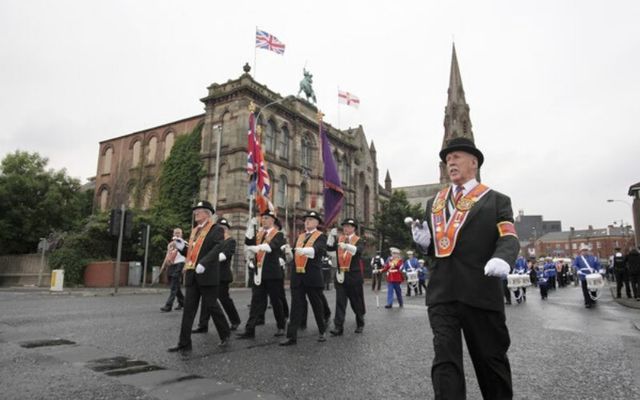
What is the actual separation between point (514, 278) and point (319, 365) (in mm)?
11863

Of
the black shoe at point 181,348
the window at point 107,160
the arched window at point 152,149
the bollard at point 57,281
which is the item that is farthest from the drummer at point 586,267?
the window at point 107,160

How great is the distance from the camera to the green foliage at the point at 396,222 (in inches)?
1769

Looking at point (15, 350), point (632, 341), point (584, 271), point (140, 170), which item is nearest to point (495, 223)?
point (632, 341)

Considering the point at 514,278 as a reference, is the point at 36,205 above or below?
above

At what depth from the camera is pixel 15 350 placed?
5660mm

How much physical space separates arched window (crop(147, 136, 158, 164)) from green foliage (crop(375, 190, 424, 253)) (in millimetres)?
23986

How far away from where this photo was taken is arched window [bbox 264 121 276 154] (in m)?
34.5

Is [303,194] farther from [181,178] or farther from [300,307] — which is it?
[300,307]

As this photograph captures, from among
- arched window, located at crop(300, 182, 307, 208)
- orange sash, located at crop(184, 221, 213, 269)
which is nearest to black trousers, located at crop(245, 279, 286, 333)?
orange sash, located at crop(184, 221, 213, 269)

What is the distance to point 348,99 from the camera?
37844mm

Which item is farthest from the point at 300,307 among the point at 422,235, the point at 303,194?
the point at 303,194

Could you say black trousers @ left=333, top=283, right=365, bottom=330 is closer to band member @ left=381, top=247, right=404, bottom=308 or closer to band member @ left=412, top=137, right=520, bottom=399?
band member @ left=412, top=137, right=520, bottom=399

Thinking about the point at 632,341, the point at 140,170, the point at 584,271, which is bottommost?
the point at 632,341

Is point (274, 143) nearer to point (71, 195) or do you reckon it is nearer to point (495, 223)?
point (71, 195)
